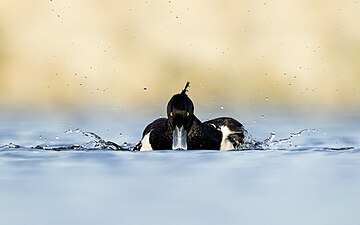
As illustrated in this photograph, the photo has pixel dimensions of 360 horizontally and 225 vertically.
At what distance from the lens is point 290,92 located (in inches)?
561

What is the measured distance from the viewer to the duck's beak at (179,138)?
25.3ft

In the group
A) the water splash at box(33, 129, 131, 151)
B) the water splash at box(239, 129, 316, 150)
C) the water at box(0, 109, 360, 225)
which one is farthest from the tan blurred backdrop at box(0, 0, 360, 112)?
the water at box(0, 109, 360, 225)

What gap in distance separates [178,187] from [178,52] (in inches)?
373

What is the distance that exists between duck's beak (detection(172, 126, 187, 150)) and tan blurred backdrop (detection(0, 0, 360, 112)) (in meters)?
5.22

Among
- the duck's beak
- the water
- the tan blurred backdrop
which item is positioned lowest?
the water

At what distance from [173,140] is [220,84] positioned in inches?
258

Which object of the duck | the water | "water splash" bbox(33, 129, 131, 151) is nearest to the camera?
the water

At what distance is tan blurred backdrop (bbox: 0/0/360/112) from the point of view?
1402 centimetres

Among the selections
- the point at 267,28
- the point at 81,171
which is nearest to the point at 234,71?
the point at 267,28

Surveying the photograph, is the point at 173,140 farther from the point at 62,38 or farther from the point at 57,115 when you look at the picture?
the point at 62,38

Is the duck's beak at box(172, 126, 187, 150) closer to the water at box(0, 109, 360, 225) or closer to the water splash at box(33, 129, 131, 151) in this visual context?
the water at box(0, 109, 360, 225)

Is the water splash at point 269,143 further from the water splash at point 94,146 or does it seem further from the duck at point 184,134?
the water splash at point 94,146

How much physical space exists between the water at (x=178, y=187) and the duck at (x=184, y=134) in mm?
348

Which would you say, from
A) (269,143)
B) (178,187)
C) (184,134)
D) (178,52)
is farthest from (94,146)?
(178,52)
